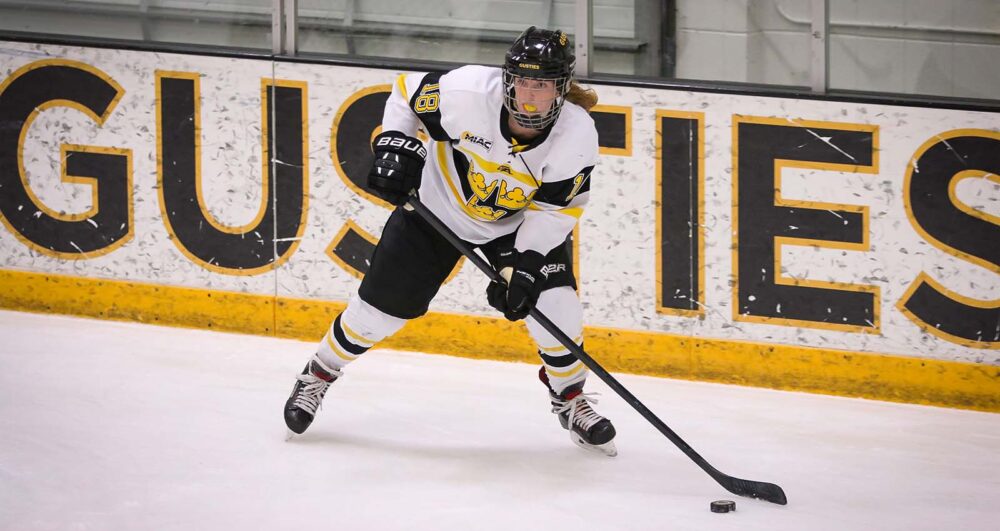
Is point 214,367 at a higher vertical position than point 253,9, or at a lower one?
lower

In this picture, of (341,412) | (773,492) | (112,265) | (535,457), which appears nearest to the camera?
(773,492)

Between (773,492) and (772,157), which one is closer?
(773,492)

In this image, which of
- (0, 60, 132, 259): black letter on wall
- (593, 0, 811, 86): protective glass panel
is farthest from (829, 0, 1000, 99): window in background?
(0, 60, 132, 259): black letter on wall

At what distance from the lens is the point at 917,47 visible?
3.94 metres

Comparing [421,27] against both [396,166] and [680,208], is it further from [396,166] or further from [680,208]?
[396,166]

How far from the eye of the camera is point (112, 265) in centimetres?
460

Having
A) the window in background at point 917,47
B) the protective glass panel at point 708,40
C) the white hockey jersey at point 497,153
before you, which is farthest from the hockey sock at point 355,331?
the window in background at point 917,47

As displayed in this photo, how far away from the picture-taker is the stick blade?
10.1 ft

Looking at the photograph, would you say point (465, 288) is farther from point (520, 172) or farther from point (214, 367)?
point (520, 172)

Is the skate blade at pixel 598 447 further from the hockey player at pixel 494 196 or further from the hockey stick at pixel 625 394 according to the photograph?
the hockey stick at pixel 625 394

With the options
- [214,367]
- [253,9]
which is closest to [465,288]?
[214,367]

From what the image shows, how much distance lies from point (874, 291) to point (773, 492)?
1031 mm

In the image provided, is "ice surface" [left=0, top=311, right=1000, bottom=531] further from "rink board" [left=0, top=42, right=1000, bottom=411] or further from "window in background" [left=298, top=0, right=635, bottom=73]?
"window in background" [left=298, top=0, right=635, bottom=73]

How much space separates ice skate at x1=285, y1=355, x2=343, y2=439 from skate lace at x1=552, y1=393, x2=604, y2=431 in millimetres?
568
